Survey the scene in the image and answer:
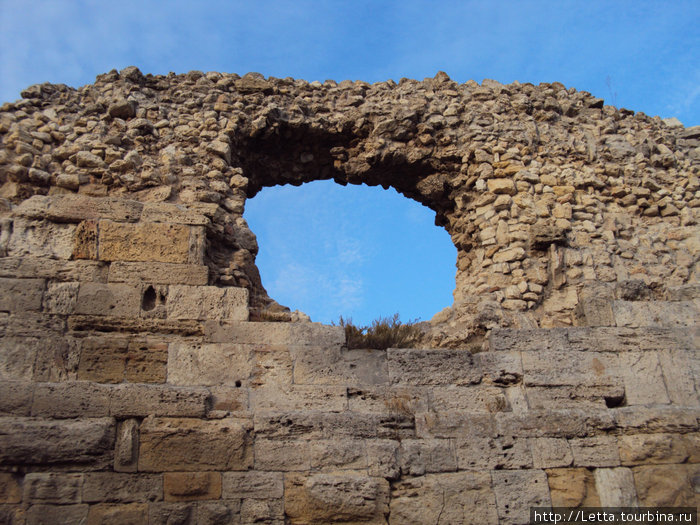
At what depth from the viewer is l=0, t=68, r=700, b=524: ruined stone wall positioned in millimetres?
4594

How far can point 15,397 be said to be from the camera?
4.59 meters

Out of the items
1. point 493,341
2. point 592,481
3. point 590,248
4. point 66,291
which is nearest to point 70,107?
point 66,291

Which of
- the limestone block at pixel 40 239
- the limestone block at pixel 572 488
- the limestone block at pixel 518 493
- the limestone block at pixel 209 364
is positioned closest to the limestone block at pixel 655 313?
the limestone block at pixel 572 488

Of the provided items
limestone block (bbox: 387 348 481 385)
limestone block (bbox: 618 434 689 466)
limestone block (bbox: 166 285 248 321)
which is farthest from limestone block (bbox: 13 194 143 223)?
limestone block (bbox: 618 434 689 466)

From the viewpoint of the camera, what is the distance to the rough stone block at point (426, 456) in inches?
189

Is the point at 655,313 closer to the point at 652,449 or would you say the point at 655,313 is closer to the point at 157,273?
the point at 652,449

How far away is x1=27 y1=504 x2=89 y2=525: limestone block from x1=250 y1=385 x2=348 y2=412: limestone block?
128 centimetres

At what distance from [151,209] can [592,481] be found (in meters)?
3.97

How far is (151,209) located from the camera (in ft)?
18.5

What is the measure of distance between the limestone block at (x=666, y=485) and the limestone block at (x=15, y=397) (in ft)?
14.0

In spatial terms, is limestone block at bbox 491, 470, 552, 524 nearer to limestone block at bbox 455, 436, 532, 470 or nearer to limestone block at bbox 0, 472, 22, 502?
limestone block at bbox 455, 436, 532, 470

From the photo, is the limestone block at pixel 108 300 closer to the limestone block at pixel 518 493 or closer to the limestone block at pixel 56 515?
the limestone block at pixel 56 515

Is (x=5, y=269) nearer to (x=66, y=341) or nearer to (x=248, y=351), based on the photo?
(x=66, y=341)

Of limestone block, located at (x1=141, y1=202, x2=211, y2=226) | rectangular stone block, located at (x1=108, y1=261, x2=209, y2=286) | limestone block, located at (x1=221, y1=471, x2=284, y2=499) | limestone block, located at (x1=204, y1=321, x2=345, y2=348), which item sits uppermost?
limestone block, located at (x1=141, y1=202, x2=211, y2=226)
